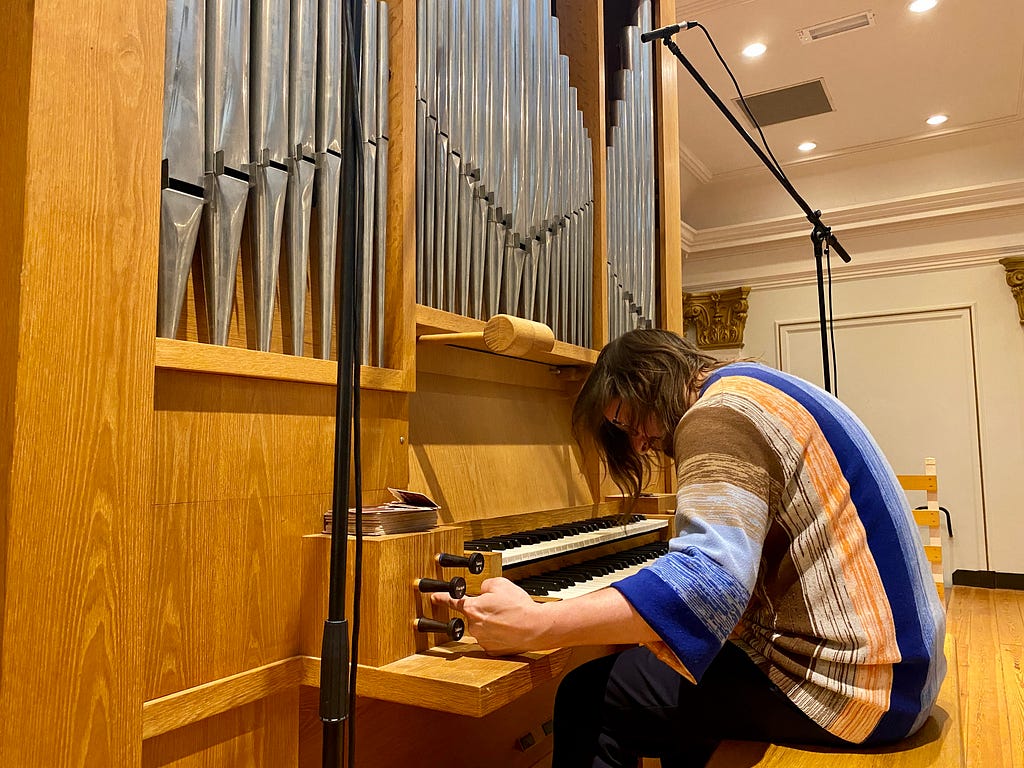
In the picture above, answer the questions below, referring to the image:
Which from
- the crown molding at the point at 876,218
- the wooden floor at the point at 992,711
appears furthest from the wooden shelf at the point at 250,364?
the crown molding at the point at 876,218

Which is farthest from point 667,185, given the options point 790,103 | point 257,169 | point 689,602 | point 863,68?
point 790,103

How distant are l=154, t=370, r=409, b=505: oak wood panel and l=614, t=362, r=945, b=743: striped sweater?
69 centimetres

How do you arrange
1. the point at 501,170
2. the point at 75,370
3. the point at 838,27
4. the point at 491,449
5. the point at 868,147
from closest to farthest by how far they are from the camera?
the point at 75,370
the point at 501,170
the point at 491,449
the point at 838,27
the point at 868,147

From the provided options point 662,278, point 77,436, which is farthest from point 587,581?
point 662,278

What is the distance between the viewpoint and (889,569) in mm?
1371

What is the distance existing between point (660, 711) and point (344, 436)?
91 cm

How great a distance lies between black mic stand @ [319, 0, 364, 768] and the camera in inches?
38.0

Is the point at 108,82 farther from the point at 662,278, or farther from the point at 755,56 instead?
the point at 755,56

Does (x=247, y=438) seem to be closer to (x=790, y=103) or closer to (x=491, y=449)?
(x=491, y=449)

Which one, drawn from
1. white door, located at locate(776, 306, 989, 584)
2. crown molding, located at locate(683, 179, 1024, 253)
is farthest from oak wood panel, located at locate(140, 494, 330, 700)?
crown molding, located at locate(683, 179, 1024, 253)

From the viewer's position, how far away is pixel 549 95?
2514 mm

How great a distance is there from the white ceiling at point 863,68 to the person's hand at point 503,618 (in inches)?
165

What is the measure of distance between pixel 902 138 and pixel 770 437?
19.7 ft

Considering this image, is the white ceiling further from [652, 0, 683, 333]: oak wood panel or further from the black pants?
the black pants
